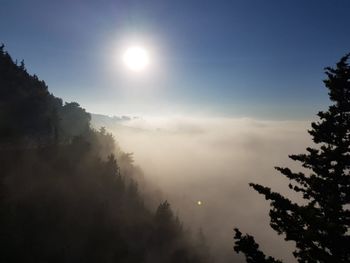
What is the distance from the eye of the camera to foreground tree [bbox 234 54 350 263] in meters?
13.4

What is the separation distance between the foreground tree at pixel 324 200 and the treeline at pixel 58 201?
1655 inches

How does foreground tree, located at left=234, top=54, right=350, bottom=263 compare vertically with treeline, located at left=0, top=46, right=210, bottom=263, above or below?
above

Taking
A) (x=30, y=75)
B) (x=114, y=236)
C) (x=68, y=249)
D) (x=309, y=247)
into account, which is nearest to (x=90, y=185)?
(x=114, y=236)

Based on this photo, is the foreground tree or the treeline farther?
the treeline

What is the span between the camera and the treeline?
54375 mm

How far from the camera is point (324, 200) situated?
1506 centimetres

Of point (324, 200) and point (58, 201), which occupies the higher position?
point (324, 200)

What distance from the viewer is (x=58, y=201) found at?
64.8 m

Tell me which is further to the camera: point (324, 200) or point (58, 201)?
point (58, 201)

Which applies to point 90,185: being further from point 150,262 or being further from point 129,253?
point 150,262

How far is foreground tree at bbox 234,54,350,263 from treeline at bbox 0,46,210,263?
42.0 metres

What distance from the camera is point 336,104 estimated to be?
51.8ft

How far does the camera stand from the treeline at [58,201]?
178 ft

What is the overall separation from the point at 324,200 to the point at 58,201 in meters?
59.1
